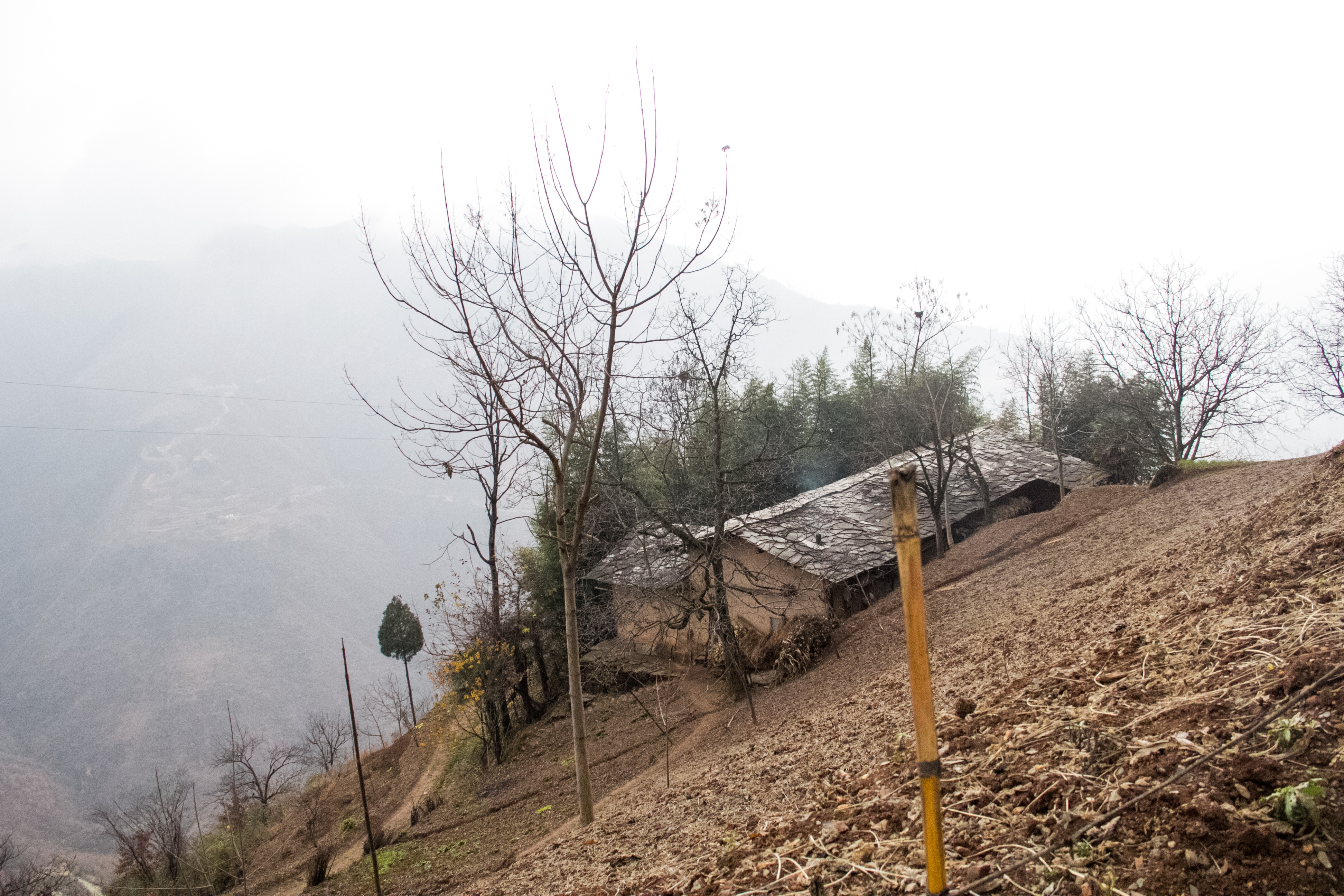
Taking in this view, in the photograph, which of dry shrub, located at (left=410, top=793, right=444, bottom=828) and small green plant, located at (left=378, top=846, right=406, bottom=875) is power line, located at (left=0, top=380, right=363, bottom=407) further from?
small green plant, located at (left=378, top=846, right=406, bottom=875)

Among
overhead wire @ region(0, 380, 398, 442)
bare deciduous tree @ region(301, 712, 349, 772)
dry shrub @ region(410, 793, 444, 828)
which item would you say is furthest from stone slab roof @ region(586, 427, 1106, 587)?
overhead wire @ region(0, 380, 398, 442)

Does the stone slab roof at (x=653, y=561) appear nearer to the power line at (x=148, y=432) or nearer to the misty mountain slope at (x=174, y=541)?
the misty mountain slope at (x=174, y=541)

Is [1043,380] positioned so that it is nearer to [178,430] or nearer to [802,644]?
[802,644]

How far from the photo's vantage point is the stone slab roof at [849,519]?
15266 millimetres

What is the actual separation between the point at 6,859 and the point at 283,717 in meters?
61.1

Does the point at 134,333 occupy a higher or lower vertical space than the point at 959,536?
higher

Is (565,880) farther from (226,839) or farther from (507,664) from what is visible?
(226,839)

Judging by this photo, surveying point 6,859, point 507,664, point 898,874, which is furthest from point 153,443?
point 898,874

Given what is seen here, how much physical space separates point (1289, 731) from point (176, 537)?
120 m

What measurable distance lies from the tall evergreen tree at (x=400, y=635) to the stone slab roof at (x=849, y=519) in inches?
433

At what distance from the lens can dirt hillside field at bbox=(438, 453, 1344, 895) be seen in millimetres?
2262

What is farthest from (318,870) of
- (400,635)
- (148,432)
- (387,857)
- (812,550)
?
(148,432)

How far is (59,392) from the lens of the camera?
439 feet

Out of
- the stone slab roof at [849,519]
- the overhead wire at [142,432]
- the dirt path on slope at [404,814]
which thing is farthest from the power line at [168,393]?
the stone slab roof at [849,519]
